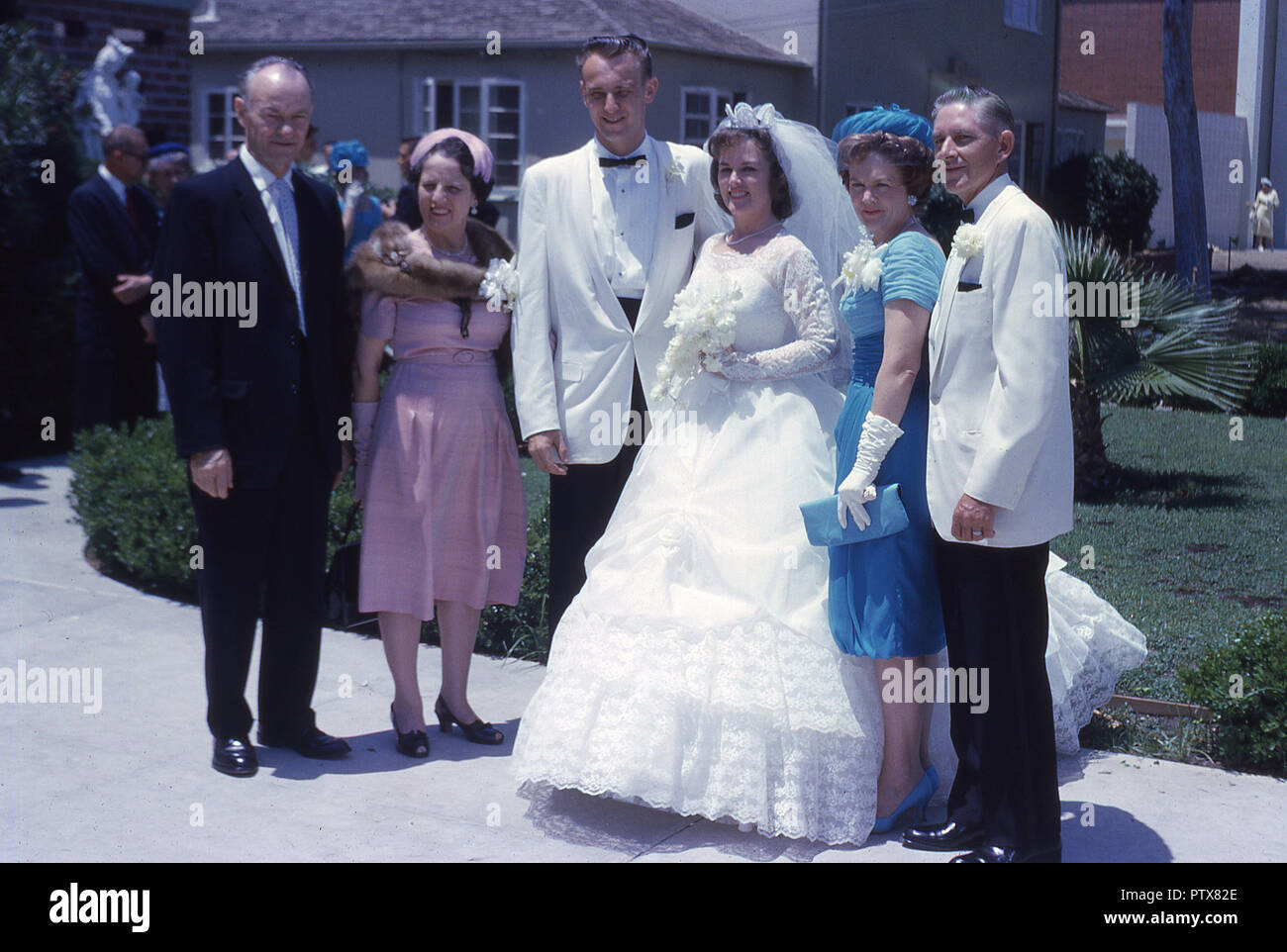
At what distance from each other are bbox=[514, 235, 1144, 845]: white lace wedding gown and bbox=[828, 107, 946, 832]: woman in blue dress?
10cm

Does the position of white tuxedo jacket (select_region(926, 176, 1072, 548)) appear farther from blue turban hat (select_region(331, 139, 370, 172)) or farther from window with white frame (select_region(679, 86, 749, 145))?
window with white frame (select_region(679, 86, 749, 145))

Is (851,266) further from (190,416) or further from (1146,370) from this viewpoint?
(1146,370)

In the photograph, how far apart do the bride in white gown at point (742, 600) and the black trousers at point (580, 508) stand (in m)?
0.34

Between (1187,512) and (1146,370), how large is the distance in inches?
34.3

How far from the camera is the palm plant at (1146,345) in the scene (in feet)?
26.5

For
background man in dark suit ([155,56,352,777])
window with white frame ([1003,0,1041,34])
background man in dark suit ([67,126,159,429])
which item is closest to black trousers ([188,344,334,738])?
background man in dark suit ([155,56,352,777])

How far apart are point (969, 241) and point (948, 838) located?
163 cm

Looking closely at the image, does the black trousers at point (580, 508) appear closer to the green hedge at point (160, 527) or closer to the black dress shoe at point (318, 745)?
the black dress shoe at point (318, 745)

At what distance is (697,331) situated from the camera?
4.31 m

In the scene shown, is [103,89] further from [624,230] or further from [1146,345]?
[1146,345]

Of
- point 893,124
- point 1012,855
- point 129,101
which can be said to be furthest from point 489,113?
point 1012,855

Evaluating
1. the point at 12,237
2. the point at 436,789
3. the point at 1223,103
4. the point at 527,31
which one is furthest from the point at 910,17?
the point at 436,789

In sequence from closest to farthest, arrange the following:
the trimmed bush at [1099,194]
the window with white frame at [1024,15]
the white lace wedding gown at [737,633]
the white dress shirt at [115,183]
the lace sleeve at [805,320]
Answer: the white lace wedding gown at [737,633] < the lace sleeve at [805,320] < the white dress shirt at [115,183] < the window with white frame at [1024,15] < the trimmed bush at [1099,194]

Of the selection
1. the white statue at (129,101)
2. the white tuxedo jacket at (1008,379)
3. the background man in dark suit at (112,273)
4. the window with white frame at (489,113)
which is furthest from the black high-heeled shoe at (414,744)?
the window with white frame at (489,113)
